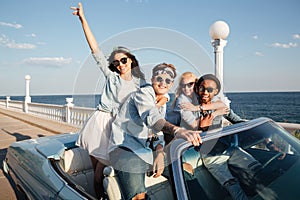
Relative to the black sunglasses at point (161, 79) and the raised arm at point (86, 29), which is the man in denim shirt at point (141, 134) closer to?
the black sunglasses at point (161, 79)

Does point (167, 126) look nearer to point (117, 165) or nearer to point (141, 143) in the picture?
point (141, 143)

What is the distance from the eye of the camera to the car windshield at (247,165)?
4.50 feet

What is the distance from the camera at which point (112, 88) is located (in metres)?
2.14

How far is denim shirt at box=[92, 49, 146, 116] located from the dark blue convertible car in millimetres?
528

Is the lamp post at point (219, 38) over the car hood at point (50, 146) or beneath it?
over

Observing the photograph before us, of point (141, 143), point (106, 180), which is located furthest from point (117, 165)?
point (141, 143)

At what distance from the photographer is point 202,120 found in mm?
1825

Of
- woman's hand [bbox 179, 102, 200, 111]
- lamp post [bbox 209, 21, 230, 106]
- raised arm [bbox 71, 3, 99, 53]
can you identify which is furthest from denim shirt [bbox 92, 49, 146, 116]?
lamp post [bbox 209, 21, 230, 106]

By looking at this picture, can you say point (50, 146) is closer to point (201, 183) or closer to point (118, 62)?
point (118, 62)

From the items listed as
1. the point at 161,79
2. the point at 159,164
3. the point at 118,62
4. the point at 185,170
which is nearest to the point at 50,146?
the point at 118,62

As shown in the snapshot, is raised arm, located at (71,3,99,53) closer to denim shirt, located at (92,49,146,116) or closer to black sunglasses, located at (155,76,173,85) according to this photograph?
denim shirt, located at (92,49,146,116)

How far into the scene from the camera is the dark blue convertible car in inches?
54.1

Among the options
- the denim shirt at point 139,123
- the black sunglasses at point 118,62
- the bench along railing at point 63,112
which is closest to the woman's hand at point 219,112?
the denim shirt at point 139,123

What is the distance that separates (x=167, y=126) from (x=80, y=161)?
1073 millimetres
